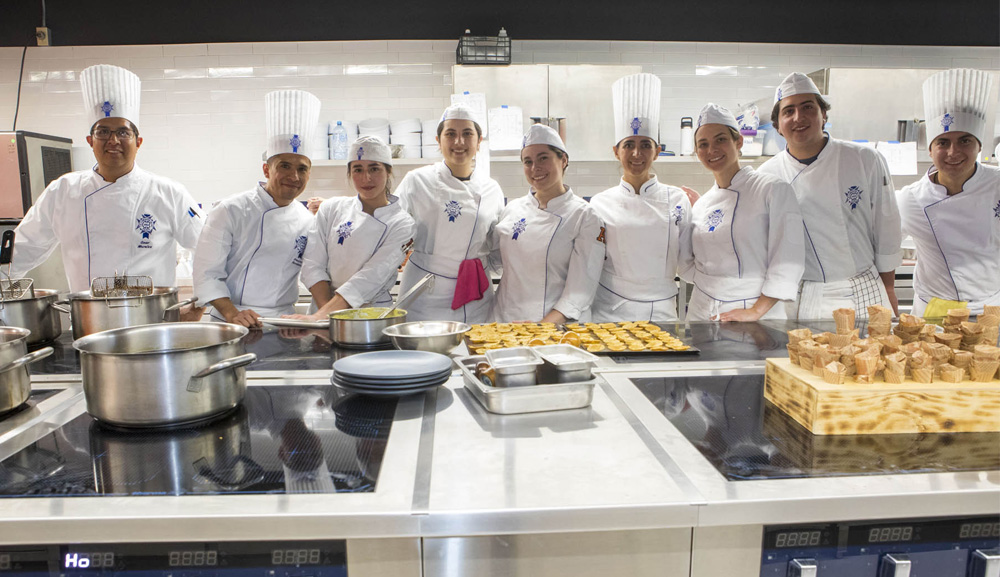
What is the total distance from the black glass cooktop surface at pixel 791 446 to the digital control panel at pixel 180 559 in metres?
0.63

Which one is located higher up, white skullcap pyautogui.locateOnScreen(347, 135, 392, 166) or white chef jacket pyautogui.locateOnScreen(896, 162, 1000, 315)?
white skullcap pyautogui.locateOnScreen(347, 135, 392, 166)

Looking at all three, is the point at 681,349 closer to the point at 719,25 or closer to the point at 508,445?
the point at 508,445

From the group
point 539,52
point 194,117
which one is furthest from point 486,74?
point 194,117

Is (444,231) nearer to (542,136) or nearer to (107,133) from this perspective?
(542,136)

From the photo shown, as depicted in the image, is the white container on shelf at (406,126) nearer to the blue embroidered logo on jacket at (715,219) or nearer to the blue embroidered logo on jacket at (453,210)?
the blue embroidered logo on jacket at (453,210)

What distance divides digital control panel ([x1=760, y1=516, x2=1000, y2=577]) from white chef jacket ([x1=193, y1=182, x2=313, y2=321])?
222cm

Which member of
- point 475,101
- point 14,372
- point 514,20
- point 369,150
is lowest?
point 14,372

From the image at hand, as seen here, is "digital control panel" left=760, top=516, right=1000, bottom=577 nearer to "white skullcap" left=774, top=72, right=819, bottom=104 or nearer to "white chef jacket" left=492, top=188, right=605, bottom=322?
"white chef jacket" left=492, top=188, right=605, bottom=322

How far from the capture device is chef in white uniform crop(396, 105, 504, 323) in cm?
301

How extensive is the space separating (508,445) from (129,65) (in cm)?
522

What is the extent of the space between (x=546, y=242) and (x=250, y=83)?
3.32m

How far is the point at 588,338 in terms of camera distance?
1742 millimetres

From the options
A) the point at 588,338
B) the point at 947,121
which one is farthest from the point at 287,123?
the point at 947,121

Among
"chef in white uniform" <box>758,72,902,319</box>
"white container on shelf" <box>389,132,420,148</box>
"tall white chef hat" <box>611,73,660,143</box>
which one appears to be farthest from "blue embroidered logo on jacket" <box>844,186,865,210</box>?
"white container on shelf" <box>389,132,420,148</box>
